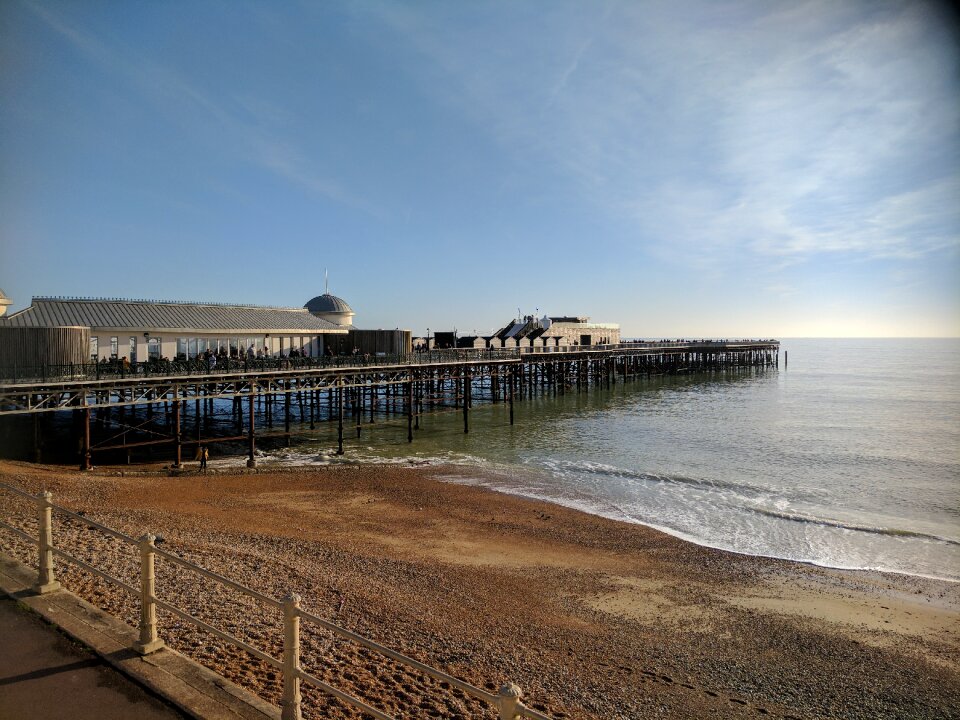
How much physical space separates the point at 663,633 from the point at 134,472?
737 inches

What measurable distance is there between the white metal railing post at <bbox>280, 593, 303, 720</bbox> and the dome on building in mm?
41263

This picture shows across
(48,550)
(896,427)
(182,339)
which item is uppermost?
(182,339)

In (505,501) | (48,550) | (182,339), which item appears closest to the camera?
(48,550)

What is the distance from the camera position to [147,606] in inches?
214

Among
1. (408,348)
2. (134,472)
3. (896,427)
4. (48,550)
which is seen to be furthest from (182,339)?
(896,427)

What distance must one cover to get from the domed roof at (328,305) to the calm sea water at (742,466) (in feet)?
35.7

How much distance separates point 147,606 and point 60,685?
31.9 inches

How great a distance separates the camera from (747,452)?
100 feet

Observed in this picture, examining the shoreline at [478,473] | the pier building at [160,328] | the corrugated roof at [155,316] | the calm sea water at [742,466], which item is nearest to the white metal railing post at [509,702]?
the shoreline at [478,473]

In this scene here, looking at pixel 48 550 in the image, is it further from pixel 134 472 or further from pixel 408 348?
pixel 408 348

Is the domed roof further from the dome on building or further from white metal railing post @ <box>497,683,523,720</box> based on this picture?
white metal railing post @ <box>497,683,523,720</box>

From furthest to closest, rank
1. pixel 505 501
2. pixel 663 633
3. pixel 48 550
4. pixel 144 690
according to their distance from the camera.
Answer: pixel 505 501, pixel 663 633, pixel 48 550, pixel 144 690

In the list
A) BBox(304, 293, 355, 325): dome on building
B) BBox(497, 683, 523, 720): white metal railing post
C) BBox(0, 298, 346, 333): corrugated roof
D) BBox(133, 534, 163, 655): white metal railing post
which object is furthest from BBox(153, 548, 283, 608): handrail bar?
BBox(304, 293, 355, 325): dome on building

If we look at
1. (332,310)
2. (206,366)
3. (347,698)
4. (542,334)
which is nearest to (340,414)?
(206,366)
